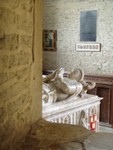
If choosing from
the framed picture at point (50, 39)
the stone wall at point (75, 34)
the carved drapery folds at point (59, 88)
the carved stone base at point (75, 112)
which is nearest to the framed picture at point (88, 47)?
the stone wall at point (75, 34)

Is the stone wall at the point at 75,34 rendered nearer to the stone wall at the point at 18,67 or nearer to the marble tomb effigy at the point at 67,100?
the marble tomb effigy at the point at 67,100

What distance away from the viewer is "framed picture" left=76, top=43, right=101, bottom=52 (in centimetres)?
683

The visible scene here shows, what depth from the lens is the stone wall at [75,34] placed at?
6.70 metres

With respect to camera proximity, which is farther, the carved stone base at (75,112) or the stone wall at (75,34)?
the stone wall at (75,34)

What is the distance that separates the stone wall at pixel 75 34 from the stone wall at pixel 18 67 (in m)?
5.21

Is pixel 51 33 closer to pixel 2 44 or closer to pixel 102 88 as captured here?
pixel 102 88

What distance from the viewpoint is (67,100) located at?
12.5 ft

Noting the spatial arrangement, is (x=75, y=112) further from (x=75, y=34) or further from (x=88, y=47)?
(x=75, y=34)

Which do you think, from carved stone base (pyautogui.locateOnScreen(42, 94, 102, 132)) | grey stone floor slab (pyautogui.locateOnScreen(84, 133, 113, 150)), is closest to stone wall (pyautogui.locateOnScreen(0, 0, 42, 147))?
grey stone floor slab (pyautogui.locateOnScreen(84, 133, 113, 150))

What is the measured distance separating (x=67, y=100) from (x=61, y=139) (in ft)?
7.62

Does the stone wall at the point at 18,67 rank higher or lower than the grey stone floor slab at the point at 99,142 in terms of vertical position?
higher

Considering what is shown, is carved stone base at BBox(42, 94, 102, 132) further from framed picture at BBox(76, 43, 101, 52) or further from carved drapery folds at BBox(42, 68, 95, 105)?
framed picture at BBox(76, 43, 101, 52)

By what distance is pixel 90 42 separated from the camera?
22.6ft

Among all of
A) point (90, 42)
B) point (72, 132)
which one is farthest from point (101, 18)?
point (72, 132)
